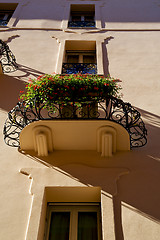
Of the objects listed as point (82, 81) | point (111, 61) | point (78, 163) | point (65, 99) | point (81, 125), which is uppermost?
point (111, 61)

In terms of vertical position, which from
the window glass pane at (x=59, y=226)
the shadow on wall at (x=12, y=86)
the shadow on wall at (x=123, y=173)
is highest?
the shadow on wall at (x=12, y=86)

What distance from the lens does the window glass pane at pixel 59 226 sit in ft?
18.3

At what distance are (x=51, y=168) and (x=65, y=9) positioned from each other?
9060 mm

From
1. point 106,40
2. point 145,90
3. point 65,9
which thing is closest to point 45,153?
point 145,90

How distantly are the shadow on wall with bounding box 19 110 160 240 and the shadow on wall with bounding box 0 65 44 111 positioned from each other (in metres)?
2.12

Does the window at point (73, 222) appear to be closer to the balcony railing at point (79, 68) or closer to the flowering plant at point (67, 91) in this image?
the flowering plant at point (67, 91)

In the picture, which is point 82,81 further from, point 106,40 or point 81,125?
point 106,40

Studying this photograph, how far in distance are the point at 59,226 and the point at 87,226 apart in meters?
0.53

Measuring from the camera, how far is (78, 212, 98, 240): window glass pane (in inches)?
219

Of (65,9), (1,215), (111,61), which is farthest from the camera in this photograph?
(65,9)

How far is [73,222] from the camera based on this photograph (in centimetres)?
579

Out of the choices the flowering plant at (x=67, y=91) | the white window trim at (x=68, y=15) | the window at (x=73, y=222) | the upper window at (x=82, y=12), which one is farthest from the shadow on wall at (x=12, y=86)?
the upper window at (x=82, y=12)

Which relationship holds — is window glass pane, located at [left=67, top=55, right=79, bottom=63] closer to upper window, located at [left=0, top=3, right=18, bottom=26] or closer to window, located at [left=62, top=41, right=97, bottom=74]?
window, located at [left=62, top=41, right=97, bottom=74]

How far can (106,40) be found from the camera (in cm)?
1102
